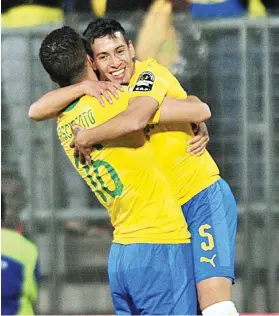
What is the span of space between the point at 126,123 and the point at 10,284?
2.69 metres

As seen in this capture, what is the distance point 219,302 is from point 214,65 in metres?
2.49

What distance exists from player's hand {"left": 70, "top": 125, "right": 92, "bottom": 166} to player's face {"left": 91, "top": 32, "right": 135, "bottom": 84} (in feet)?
0.97

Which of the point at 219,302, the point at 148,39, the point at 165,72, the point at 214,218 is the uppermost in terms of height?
the point at 148,39

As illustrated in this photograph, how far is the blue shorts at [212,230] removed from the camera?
4.29 metres

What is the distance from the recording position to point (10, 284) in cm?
649

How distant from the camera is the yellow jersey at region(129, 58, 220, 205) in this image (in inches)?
171

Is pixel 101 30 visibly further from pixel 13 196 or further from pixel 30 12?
pixel 13 196

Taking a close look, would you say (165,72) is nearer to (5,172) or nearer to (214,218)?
(214,218)

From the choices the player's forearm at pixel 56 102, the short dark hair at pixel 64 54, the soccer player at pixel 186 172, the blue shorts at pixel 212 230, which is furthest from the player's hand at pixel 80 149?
the blue shorts at pixel 212 230

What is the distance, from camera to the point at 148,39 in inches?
255

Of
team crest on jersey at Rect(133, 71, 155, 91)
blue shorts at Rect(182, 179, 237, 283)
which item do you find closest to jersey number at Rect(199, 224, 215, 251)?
blue shorts at Rect(182, 179, 237, 283)

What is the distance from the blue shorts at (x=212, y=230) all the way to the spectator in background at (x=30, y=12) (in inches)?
96.3

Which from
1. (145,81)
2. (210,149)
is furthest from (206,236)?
(210,149)


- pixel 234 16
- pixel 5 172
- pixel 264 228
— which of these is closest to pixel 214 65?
pixel 234 16
